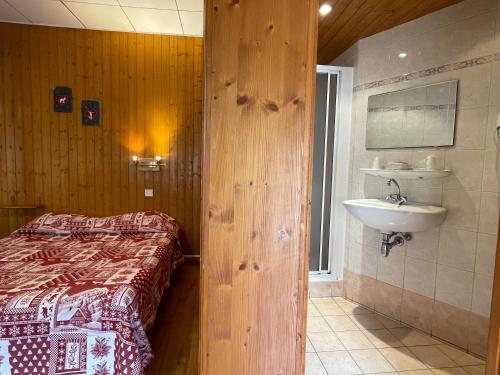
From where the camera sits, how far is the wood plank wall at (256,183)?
1.03 metres

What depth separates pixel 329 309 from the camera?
8.24ft

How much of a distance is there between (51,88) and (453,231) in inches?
159

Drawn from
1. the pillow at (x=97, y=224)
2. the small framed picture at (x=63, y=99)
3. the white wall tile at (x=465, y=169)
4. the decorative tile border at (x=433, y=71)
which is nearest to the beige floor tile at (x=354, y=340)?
the white wall tile at (x=465, y=169)

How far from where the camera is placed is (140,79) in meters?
3.30

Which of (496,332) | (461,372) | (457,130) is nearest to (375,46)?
(457,130)

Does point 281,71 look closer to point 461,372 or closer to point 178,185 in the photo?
point 461,372

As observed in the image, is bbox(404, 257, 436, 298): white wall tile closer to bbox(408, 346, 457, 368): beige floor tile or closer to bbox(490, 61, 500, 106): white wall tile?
bbox(408, 346, 457, 368): beige floor tile

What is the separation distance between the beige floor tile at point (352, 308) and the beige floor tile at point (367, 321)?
0.05 metres

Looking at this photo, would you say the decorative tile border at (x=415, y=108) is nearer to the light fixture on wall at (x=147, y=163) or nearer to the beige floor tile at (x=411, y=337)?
the beige floor tile at (x=411, y=337)

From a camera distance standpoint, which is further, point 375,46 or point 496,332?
point 375,46

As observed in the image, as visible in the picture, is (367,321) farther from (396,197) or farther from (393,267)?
(396,197)

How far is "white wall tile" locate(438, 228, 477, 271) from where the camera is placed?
1.96 metres

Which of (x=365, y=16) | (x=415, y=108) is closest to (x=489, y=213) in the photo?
(x=415, y=108)

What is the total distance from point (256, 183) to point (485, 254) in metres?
1.78
